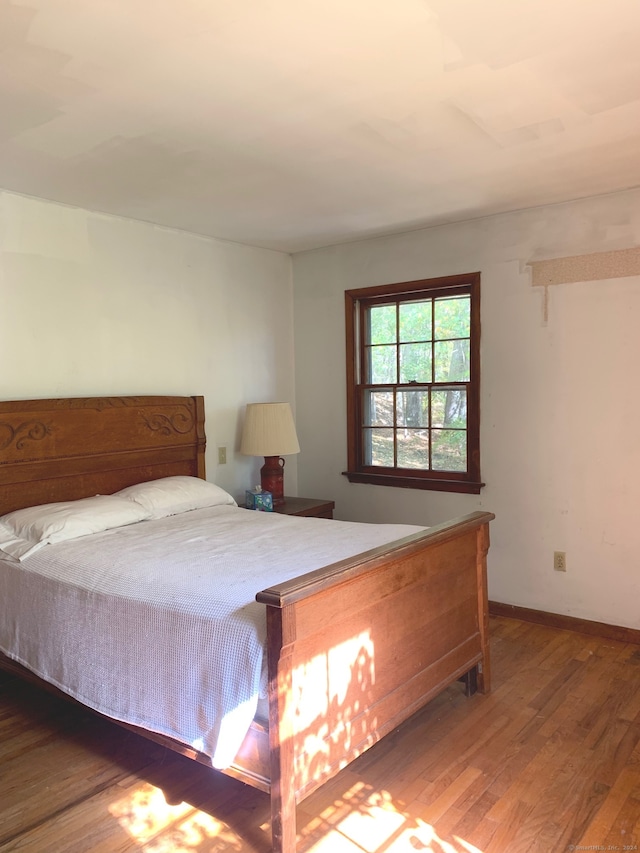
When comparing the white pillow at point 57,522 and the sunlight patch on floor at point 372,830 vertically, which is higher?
the white pillow at point 57,522

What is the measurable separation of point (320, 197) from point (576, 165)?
1.24 meters

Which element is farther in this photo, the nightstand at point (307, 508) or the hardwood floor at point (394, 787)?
the nightstand at point (307, 508)

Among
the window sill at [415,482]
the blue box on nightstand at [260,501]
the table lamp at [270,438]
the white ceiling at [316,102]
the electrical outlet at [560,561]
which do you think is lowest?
the electrical outlet at [560,561]

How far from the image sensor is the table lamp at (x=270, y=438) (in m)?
4.12

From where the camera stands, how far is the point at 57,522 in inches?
114

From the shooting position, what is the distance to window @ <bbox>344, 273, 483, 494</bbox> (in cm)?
400

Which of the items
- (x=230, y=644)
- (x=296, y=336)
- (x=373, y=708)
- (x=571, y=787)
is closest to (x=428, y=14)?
Result: (x=230, y=644)

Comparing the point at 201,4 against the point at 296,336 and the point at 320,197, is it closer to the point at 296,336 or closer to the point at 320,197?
the point at 320,197

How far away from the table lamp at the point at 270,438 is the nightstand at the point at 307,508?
0.08m

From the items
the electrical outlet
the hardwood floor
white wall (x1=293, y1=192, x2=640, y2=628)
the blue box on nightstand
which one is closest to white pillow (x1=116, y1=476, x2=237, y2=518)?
the blue box on nightstand

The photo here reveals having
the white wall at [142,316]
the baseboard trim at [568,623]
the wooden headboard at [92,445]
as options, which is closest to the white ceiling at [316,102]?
the white wall at [142,316]

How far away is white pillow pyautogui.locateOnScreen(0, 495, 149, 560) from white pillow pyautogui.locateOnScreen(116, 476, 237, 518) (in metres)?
0.13

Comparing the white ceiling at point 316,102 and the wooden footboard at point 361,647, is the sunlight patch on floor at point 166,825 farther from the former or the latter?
the white ceiling at point 316,102

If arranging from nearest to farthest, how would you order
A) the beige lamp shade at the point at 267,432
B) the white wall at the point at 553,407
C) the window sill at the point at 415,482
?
the white wall at the point at 553,407 → the window sill at the point at 415,482 → the beige lamp shade at the point at 267,432
